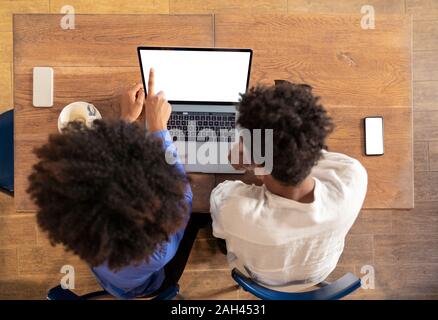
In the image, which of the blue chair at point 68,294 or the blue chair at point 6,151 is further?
the blue chair at point 6,151

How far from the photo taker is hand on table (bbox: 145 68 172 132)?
3.37 ft

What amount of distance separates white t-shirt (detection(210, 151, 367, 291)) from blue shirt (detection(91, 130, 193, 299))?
0.44 feet

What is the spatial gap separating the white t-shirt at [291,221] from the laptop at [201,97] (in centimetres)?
12

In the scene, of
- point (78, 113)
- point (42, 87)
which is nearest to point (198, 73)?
point (78, 113)

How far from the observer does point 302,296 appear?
0.96 meters

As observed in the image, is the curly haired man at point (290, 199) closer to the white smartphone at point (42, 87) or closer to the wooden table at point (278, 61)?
the wooden table at point (278, 61)

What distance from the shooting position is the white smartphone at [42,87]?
1.09 meters

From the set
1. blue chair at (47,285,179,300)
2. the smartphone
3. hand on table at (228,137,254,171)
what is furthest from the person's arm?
the smartphone

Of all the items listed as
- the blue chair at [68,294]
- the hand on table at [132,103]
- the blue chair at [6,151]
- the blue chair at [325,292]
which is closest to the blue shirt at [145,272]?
the blue chair at [68,294]

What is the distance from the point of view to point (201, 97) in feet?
3.60

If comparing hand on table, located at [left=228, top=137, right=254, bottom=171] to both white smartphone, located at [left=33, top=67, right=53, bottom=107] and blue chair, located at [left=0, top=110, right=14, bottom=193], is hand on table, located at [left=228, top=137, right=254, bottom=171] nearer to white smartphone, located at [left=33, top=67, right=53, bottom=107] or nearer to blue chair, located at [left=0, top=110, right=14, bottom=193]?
white smartphone, located at [left=33, top=67, right=53, bottom=107]
